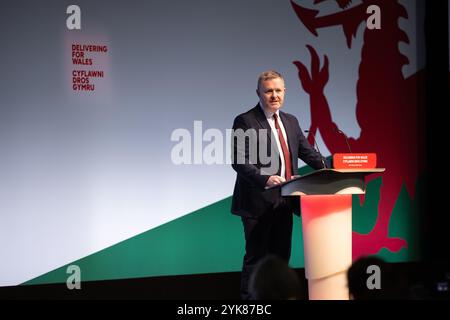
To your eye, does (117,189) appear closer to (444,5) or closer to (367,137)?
(367,137)

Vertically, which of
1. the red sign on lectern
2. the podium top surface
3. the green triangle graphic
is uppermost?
the red sign on lectern

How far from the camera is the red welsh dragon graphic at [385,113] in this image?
6418 mm

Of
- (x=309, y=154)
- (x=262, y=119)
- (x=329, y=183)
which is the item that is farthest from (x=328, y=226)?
(x=262, y=119)

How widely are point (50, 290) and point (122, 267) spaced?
0.65m

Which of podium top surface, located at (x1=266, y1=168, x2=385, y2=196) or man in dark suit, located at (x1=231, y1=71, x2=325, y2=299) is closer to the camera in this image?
podium top surface, located at (x1=266, y1=168, x2=385, y2=196)

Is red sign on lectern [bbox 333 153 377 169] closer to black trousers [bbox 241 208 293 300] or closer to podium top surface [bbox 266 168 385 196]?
podium top surface [bbox 266 168 385 196]

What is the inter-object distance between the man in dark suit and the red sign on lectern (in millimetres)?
700

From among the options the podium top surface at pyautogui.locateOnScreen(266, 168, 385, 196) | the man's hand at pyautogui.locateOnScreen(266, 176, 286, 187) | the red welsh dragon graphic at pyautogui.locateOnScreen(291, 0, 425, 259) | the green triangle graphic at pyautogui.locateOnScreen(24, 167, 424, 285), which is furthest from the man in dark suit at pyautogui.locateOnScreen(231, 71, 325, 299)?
the red welsh dragon graphic at pyautogui.locateOnScreen(291, 0, 425, 259)

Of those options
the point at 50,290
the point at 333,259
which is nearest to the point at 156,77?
the point at 50,290

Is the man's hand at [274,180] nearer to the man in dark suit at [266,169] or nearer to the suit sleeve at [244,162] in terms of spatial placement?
the suit sleeve at [244,162]

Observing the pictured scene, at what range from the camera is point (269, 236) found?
4.40 metres

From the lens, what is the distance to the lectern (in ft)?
12.2

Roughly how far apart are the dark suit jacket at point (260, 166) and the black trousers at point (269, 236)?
50mm

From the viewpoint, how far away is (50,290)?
537cm
